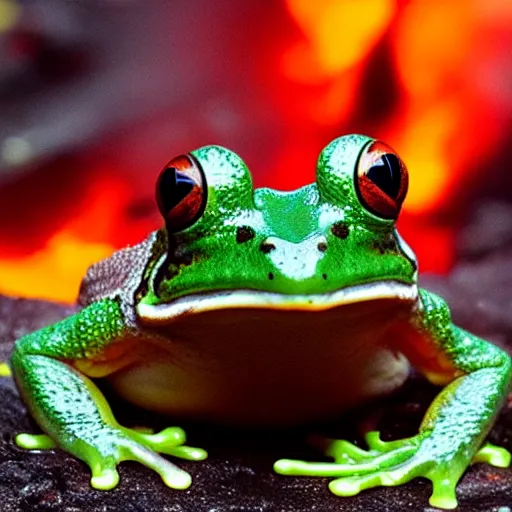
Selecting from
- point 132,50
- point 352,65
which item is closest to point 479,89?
point 352,65

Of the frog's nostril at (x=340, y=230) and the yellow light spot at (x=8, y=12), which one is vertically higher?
the yellow light spot at (x=8, y=12)

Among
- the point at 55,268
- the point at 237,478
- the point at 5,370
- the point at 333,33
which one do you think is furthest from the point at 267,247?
the point at 333,33

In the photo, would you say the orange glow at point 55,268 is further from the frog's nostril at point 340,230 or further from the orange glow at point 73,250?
the frog's nostril at point 340,230

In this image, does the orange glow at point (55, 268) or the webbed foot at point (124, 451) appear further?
the orange glow at point (55, 268)

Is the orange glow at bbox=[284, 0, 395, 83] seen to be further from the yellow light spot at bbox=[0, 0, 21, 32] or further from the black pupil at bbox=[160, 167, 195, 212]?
the black pupil at bbox=[160, 167, 195, 212]

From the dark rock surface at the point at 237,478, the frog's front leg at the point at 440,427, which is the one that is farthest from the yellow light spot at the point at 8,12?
the frog's front leg at the point at 440,427

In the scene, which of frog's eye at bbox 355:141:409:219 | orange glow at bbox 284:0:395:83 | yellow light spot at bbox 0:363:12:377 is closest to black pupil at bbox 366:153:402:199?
frog's eye at bbox 355:141:409:219

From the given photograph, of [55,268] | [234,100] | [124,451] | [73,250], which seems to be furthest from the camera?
[234,100]

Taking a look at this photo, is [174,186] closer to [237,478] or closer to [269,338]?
[269,338]
